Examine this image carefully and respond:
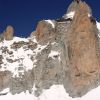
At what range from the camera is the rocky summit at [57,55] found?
82875 millimetres

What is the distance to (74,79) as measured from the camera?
83.0 metres

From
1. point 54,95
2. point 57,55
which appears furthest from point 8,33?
point 54,95

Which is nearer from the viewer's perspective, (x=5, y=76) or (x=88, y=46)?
(x=88, y=46)

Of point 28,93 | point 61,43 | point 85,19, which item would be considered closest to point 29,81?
point 28,93

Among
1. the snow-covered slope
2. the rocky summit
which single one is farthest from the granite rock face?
the snow-covered slope

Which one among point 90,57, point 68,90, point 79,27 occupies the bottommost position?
point 68,90

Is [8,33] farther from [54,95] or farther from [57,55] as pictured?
[54,95]

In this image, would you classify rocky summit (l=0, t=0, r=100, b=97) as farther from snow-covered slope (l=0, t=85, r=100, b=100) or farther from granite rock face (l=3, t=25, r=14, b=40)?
snow-covered slope (l=0, t=85, r=100, b=100)

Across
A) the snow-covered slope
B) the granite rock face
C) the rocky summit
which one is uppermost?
the granite rock face

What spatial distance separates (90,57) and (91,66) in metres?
2.01

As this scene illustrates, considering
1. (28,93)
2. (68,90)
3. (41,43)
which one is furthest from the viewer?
(41,43)

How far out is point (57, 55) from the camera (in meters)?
88.5

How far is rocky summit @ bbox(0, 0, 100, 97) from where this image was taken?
82875mm

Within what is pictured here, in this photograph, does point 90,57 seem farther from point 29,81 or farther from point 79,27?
point 29,81
